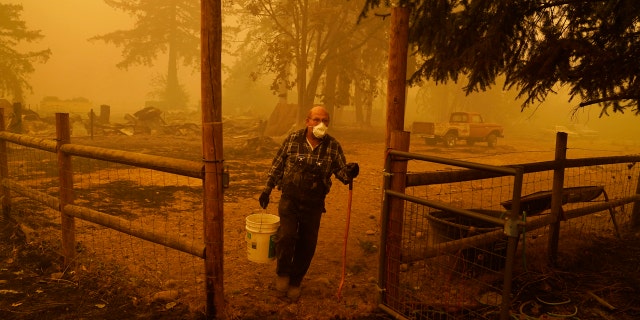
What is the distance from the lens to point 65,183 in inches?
178

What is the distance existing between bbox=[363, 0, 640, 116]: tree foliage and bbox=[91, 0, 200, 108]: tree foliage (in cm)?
4232

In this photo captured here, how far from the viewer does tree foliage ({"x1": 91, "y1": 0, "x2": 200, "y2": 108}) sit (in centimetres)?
4228

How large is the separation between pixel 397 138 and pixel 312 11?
17.8 meters

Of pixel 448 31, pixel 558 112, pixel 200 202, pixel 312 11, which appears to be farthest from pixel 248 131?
pixel 558 112

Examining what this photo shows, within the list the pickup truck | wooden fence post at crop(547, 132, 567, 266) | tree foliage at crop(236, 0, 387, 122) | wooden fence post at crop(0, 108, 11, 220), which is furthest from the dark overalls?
the pickup truck

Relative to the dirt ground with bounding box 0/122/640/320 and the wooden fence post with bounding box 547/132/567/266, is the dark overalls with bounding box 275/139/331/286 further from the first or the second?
the wooden fence post with bounding box 547/132/567/266

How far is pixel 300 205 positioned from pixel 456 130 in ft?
58.6

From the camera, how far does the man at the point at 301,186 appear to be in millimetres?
4051

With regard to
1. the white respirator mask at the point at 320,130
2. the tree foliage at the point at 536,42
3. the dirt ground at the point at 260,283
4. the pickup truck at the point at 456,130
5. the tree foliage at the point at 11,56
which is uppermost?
the tree foliage at the point at 11,56

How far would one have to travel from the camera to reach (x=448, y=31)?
498 centimetres

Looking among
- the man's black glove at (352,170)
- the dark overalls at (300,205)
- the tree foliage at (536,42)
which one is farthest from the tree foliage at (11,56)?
the man's black glove at (352,170)

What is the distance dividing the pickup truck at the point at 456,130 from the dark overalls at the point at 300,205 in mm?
17316

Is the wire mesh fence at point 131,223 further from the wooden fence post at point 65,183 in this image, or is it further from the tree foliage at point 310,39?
the tree foliage at point 310,39

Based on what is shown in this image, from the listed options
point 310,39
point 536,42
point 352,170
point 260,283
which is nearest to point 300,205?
point 352,170
